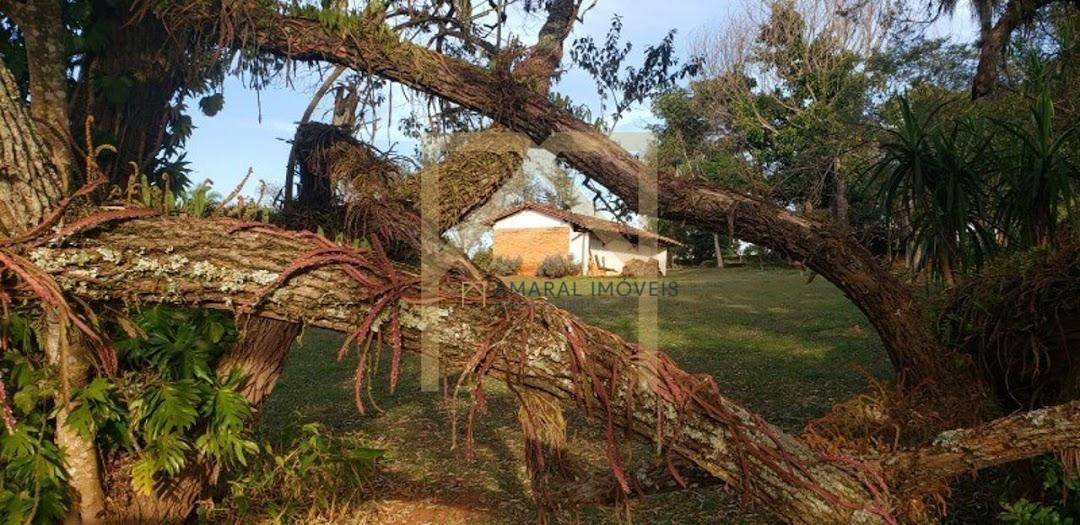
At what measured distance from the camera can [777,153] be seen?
27.1 m

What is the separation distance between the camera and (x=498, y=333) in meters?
1.99

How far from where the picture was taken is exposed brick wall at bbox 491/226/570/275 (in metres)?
27.4

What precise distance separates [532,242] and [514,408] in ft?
70.3

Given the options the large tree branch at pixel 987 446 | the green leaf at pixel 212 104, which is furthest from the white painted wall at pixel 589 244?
the large tree branch at pixel 987 446

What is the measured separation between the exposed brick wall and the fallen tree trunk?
25.1 meters

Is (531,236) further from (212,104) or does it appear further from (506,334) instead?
(506,334)

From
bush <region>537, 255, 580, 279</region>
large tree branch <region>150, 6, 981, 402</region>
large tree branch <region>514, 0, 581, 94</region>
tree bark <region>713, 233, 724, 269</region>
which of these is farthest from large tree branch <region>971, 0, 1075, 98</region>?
tree bark <region>713, 233, 724, 269</region>

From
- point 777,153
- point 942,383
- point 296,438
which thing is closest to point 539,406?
point 296,438

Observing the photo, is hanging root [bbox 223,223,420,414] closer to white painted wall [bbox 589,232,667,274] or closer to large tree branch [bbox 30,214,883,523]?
large tree branch [bbox 30,214,883,523]

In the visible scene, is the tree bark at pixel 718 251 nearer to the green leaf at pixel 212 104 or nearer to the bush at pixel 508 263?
the bush at pixel 508 263

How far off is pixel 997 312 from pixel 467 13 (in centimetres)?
496

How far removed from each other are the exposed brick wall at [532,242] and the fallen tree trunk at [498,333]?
82.4 feet

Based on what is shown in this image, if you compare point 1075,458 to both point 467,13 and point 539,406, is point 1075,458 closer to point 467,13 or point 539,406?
point 539,406

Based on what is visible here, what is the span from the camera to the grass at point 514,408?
161 inches
